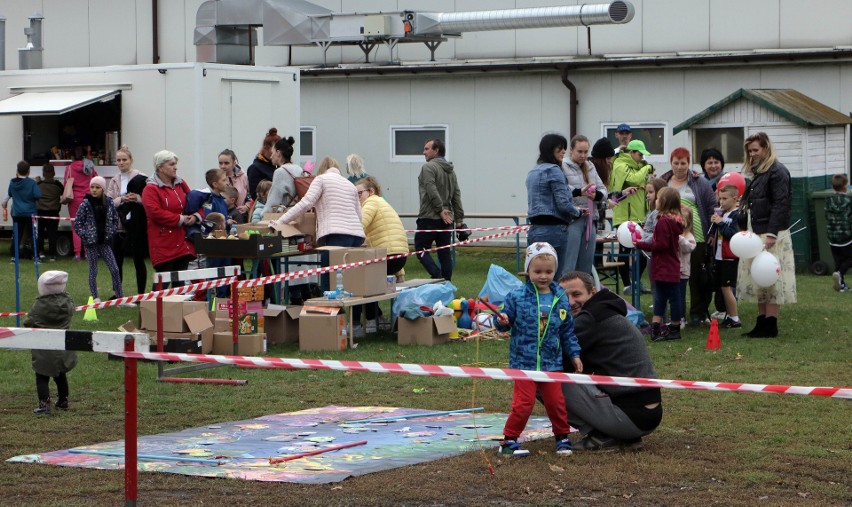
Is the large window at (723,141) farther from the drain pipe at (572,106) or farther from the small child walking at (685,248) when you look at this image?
the small child walking at (685,248)

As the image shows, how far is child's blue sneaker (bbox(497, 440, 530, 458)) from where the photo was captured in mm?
7387

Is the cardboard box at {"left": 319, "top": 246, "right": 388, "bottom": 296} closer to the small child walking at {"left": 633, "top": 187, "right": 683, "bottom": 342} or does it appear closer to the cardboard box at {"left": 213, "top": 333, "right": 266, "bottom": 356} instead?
the cardboard box at {"left": 213, "top": 333, "right": 266, "bottom": 356}

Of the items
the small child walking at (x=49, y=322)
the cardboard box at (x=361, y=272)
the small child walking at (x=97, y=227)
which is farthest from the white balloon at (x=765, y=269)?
the small child walking at (x=97, y=227)

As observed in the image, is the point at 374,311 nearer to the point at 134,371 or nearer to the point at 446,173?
the point at 446,173

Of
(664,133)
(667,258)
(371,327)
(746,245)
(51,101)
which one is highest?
(51,101)

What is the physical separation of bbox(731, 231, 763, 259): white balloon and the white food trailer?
10.3 metres

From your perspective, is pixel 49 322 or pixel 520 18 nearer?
pixel 49 322

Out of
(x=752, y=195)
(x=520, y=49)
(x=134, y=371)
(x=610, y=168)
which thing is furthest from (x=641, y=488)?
(x=520, y=49)

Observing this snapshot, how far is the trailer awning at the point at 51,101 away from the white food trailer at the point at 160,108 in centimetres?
2

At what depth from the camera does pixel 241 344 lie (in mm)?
11852

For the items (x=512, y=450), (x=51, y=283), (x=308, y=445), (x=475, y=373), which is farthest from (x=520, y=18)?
(x=475, y=373)

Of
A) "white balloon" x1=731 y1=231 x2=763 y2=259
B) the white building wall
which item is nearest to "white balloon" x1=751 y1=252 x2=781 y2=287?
"white balloon" x1=731 y1=231 x2=763 y2=259

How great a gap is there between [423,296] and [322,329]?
4.20 feet

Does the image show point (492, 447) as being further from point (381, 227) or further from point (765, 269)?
point (381, 227)
